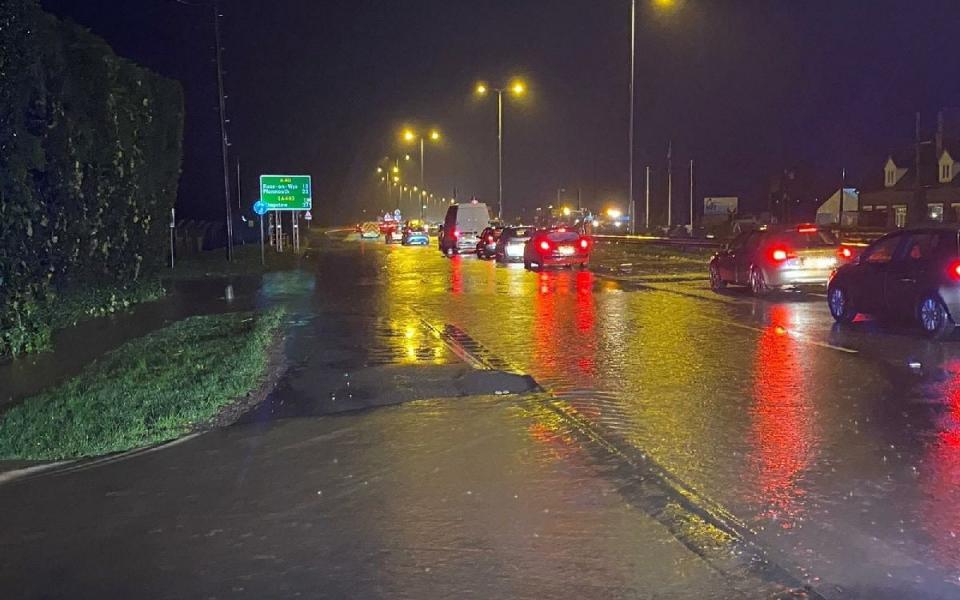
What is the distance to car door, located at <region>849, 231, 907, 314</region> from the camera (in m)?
14.2

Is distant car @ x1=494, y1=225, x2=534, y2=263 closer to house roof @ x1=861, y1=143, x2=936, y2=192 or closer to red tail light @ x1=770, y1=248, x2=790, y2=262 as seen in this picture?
red tail light @ x1=770, y1=248, x2=790, y2=262

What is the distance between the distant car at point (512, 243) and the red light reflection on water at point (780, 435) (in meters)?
23.4

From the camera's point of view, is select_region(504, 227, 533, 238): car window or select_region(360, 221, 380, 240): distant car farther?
select_region(360, 221, 380, 240): distant car

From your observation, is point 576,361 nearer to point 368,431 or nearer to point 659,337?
point 659,337

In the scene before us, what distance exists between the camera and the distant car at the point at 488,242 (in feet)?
133

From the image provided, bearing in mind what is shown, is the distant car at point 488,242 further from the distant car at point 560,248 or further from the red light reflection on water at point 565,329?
the red light reflection on water at point 565,329

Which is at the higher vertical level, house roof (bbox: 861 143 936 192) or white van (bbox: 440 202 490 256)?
house roof (bbox: 861 143 936 192)

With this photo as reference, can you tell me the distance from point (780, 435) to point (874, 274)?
24.9 feet

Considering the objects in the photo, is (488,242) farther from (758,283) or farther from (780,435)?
(780,435)

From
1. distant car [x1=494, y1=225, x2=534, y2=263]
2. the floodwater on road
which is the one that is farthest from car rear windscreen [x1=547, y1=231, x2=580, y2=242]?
the floodwater on road

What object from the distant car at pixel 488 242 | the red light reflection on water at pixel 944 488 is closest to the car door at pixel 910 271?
the red light reflection on water at pixel 944 488

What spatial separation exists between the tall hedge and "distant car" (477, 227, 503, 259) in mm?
17053

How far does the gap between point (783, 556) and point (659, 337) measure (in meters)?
8.79

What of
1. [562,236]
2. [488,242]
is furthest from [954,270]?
[488,242]
